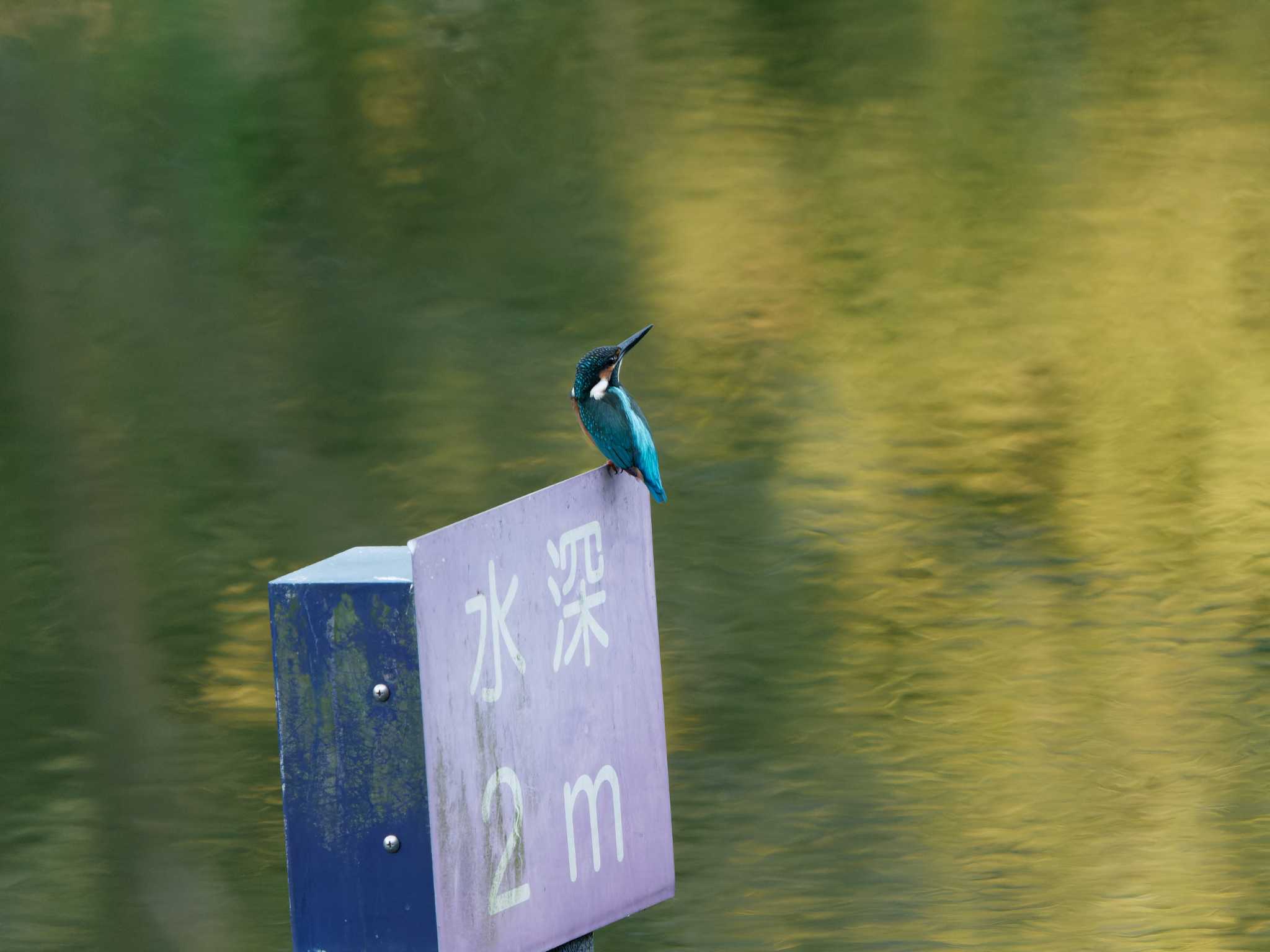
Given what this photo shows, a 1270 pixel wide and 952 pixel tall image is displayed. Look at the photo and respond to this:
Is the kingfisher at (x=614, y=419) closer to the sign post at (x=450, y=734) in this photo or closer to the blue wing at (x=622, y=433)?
the blue wing at (x=622, y=433)

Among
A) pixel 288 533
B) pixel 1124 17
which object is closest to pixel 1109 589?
pixel 1124 17

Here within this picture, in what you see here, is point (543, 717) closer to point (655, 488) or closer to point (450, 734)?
point (450, 734)

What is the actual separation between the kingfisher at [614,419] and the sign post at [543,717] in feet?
0.15

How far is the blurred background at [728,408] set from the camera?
3197 millimetres

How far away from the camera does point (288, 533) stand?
3393 mm

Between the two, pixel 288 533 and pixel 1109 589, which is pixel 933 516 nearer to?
pixel 1109 589

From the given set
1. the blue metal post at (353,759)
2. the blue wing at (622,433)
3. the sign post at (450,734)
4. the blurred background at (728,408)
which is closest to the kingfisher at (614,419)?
the blue wing at (622,433)

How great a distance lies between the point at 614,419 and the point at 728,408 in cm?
158

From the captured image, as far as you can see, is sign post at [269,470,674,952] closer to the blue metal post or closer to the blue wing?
the blue metal post

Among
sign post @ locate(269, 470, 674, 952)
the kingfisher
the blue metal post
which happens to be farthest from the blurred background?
the blue metal post

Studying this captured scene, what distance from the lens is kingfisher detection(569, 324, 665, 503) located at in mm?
1677

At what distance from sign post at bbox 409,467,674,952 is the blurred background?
164 cm

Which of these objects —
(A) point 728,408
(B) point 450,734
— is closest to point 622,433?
(B) point 450,734

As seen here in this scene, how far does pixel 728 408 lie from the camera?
10.9 feet
